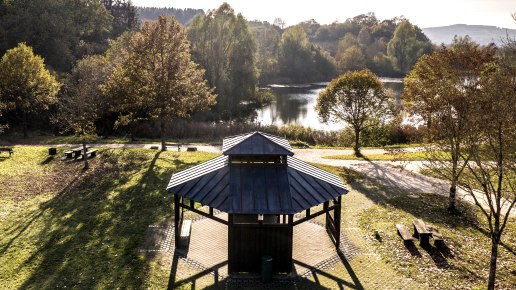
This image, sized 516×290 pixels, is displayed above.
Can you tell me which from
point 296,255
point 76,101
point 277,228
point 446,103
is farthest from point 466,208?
point 76,101

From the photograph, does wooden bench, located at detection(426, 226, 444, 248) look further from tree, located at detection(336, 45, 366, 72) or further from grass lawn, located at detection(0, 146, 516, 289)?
tree, located at detection(336, 45, 366, 72)

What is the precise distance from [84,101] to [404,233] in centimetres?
2201

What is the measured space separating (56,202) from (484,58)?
27942 millimetres

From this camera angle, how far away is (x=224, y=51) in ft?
169

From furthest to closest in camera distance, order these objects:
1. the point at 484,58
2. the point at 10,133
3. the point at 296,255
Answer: the point at 10,133, the point at 484,58, the point at 296,255

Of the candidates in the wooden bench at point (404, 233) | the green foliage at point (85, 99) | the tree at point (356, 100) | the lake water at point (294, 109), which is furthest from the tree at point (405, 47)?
the wooden bench at point (404, 233)

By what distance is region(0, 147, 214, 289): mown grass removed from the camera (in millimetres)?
13867

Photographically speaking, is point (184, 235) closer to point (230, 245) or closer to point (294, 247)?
point (230, 245)

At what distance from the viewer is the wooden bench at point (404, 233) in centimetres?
1627

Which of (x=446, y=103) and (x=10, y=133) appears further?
(x=10, y=133)

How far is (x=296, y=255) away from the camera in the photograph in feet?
50.8

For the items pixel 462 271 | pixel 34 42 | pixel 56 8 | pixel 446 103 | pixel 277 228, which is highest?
pixel 56 8

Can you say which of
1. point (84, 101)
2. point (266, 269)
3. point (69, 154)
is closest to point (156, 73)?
point (84, 101)

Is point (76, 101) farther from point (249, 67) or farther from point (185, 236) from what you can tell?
Answer: point (249, 67)
